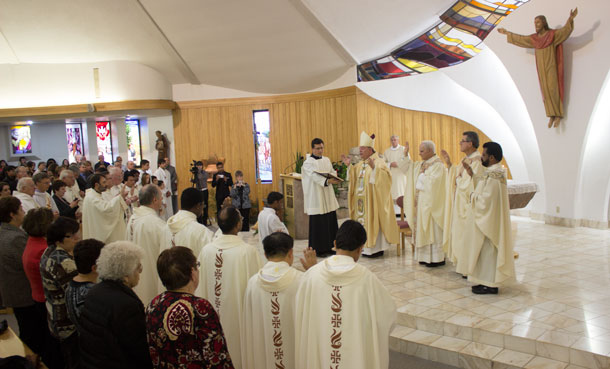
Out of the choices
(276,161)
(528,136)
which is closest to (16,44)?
(276,161)

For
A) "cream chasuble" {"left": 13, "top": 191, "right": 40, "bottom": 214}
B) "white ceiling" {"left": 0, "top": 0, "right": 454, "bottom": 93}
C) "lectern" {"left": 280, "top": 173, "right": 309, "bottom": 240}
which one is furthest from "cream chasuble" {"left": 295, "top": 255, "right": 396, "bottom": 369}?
"white ceiling" {"left": 0, "top": 0, "right": 454, "bottom": 93}

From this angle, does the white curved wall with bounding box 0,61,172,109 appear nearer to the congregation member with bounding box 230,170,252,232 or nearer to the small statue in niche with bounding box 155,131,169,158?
the small statue in niche with bounding box 155,131,169,158

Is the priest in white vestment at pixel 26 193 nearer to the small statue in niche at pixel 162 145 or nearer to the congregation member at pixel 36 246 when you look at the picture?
the congregation member at pixel 36 246

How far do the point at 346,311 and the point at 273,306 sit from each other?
0.59 metres

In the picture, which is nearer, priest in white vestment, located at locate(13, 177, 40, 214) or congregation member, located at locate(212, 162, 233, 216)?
priest in white vestment, located at locate(13, 177, 40, 214)

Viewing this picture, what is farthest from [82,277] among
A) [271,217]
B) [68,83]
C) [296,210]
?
[68,83]

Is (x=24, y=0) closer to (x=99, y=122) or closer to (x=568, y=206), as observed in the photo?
(x=99, y=122)

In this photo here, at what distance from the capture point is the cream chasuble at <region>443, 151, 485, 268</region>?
5.19 meters

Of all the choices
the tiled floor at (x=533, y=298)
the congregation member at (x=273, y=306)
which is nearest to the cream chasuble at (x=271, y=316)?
the congregation member at (x=273, y=306)

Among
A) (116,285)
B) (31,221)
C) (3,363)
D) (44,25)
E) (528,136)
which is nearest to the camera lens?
(3,363)

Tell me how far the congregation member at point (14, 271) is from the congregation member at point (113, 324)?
6.36ft

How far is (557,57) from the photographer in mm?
7613

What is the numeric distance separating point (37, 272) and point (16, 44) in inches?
406

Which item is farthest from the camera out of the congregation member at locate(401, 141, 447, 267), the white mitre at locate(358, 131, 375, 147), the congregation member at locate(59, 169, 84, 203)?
the white mitre at locate(358, 131, 375, 147)
